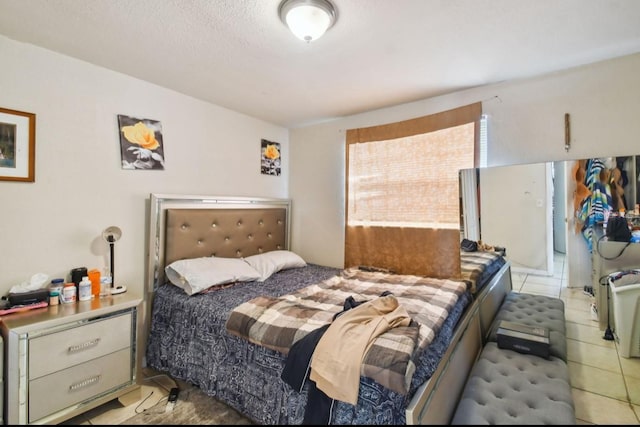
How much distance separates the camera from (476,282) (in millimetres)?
2201

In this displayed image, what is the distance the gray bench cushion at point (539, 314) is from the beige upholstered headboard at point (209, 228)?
7.21 feet

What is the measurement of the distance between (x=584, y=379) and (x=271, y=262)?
2285 mm

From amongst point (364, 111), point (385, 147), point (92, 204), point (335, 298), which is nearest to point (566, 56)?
point (385, 147)

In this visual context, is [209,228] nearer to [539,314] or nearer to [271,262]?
[271,262]

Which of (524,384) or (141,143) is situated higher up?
(141,143)

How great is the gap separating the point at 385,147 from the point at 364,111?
0.49 metres

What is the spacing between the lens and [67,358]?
156 centimetres

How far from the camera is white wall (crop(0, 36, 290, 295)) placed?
5.62 ft

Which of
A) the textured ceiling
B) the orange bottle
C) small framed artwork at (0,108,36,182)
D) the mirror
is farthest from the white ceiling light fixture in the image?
the orange bottle

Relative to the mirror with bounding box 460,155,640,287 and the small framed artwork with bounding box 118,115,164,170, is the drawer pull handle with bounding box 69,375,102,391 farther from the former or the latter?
the mirror with bounding box 460,155,640,287

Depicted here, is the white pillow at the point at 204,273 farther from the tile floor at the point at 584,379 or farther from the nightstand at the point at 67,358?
the tile floor at the point at 584,379

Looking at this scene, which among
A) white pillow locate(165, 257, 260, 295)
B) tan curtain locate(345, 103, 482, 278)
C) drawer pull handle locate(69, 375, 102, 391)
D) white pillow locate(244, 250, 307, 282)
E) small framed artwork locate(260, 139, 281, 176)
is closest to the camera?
drawer pull handle locate(69, 375, 102, 391)

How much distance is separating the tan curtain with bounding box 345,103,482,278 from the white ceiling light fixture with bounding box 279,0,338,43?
1.38 meters

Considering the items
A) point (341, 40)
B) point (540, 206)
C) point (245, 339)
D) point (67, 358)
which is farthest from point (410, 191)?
point (67, 358)
